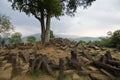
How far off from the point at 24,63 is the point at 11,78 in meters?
2.03

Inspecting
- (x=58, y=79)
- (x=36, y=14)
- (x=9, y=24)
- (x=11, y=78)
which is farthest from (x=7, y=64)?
(x=9, y=24)

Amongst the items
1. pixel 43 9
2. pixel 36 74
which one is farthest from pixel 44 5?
pixel 36 74

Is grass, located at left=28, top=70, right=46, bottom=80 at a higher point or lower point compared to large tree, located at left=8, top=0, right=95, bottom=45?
lower

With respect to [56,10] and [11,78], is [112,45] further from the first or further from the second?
[11,78]

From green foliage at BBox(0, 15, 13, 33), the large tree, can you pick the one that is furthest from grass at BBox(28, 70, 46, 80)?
green foliage at BBox(0, 15, 13, 33)

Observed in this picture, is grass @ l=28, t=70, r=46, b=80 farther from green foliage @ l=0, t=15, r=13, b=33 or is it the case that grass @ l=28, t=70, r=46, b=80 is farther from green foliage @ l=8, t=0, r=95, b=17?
green foliage @ l=0, t=15, r=13, b=33

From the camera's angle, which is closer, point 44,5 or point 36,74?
point 36,74

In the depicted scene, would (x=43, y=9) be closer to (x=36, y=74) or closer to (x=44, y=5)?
(x=44, y=5)

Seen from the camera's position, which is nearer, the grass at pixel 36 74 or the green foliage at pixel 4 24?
the grass at pixel 36 74

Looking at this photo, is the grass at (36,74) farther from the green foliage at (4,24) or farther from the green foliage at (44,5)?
the green foliage at (4,24)

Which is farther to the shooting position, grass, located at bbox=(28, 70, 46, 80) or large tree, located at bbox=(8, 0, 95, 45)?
large tree, located at bbox=(8, 0, 95, 45)

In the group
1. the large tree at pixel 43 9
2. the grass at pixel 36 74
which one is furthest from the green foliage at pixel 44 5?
the grass at pixel 36 74

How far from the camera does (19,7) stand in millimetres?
23844

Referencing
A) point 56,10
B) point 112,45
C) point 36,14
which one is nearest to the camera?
point 112,45
